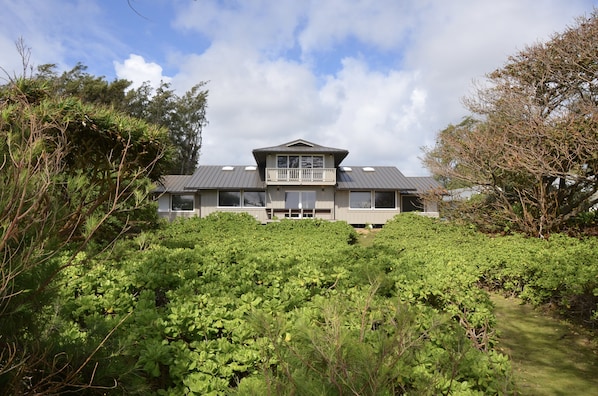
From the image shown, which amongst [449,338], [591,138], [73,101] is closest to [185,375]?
[449,338]

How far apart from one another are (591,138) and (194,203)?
23921mm

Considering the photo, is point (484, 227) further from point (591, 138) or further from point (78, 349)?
point (78, 349)

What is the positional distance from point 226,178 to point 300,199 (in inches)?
222

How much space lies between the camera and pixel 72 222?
2.46 metres

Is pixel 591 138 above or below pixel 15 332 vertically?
above

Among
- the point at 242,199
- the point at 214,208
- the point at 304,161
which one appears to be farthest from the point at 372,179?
the point at 214,208

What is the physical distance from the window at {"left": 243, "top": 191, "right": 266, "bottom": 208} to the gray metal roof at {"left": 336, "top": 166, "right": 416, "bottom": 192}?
542cm

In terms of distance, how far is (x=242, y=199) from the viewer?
2761 cm

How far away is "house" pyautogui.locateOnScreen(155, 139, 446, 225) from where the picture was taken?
87.3 ft

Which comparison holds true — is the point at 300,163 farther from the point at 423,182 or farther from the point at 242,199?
the point at 423,182

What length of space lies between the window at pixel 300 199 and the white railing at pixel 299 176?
126 cm

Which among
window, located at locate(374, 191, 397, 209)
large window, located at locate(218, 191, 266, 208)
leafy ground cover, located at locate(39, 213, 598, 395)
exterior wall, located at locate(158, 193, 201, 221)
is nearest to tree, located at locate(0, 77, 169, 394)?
leafy ground cover, located at locate(39, 213, 598, 395)

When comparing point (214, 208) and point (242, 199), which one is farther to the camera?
point (242, 199)

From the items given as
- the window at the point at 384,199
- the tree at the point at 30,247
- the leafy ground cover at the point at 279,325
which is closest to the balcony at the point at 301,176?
the window at the point at 384,199
